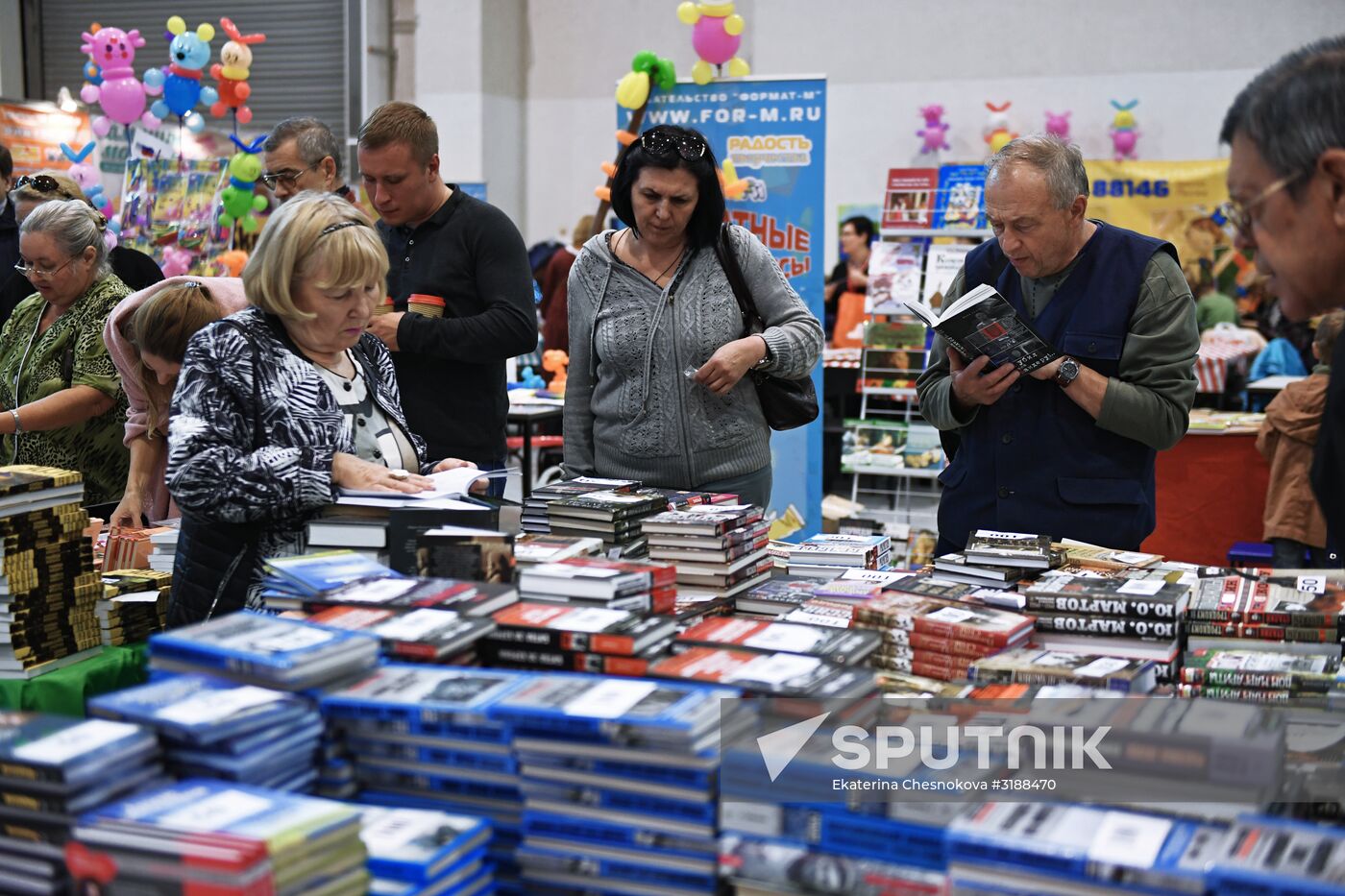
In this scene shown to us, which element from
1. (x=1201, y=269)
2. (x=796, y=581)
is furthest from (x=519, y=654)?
(x=1201, y=269)

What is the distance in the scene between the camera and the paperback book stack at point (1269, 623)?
82.0 inches

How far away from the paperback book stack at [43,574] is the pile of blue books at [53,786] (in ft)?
3.19

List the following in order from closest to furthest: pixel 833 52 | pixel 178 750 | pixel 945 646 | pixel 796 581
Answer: pixel 178 750
pixel 945 646
pixel 796 581
pixel 833 52

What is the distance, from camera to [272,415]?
2236 mm

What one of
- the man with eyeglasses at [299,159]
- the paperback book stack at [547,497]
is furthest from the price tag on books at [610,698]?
the man with eyeglasses at [299,159]

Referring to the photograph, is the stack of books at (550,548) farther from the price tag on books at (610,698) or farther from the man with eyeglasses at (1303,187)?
the man with eyeglasses at (1303,187)

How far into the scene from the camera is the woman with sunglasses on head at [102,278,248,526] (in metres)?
3.18

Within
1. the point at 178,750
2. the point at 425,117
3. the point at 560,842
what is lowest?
the point at 560,842

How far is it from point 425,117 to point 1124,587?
2176 millimetres

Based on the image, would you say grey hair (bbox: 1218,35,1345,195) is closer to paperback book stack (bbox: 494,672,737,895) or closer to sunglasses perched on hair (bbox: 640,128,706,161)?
paperback book stack (bbox: 494,672,737,895)

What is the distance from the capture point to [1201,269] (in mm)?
10562

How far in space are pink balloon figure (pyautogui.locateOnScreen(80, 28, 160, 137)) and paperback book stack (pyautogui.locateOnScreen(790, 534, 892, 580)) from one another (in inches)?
289

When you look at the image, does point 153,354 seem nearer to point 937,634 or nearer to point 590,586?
point 590,586

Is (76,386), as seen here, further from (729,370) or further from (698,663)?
(698,663)
